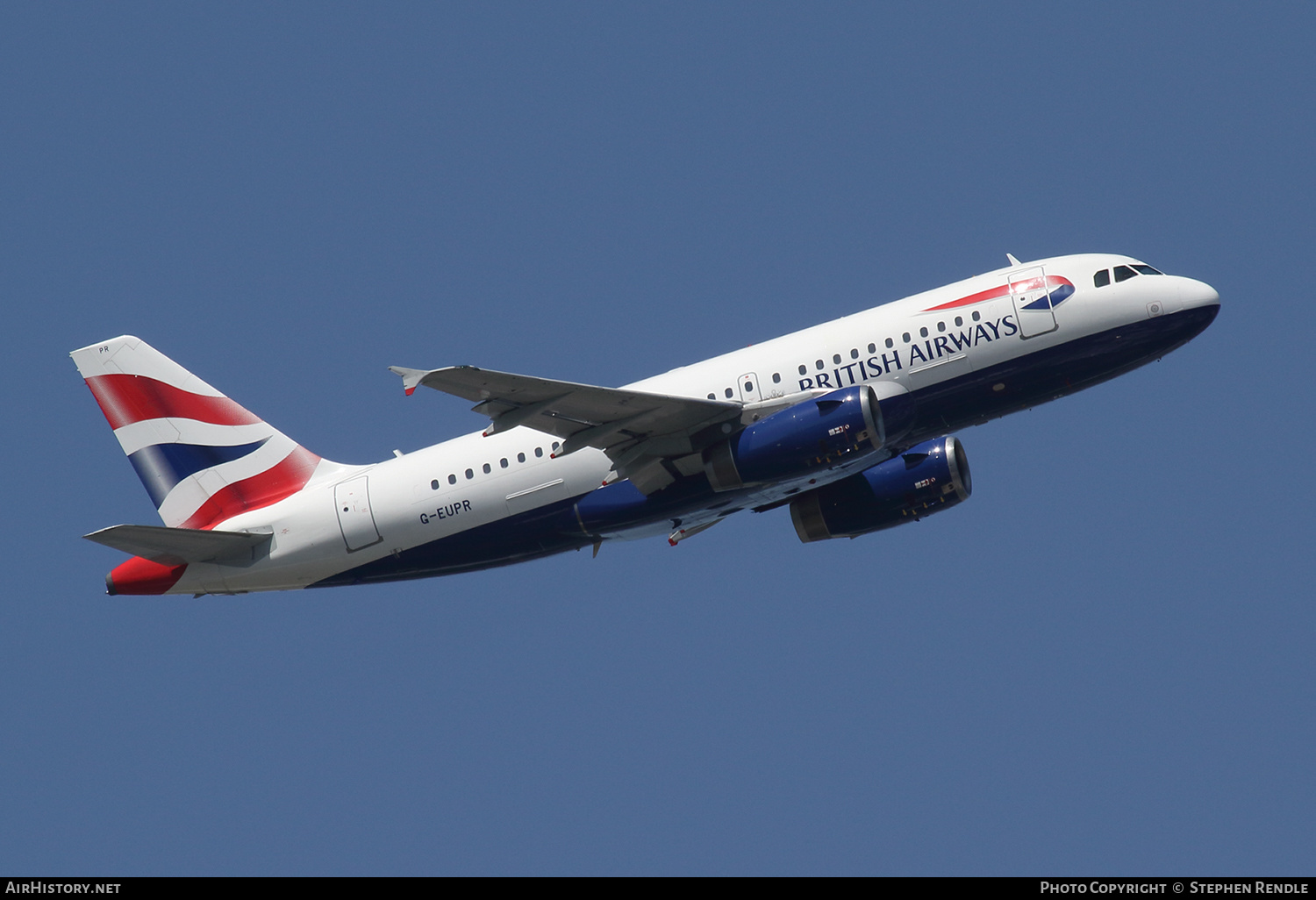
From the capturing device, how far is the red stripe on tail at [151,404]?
47000 mm

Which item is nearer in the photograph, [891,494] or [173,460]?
[891,494]

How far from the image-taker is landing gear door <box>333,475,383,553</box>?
4394 centimetres

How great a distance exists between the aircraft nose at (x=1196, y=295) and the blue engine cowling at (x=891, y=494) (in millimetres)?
7700

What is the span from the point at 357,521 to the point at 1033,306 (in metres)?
19.8

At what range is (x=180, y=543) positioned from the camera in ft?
142

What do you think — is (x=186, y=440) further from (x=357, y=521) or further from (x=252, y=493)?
(x=357, y=521)

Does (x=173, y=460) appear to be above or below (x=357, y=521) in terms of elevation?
above

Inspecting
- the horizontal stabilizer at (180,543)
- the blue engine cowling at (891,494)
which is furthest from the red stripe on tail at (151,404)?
the blue engine cowling at (891,494)

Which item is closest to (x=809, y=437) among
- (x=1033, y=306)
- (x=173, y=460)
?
(x=1033, y=306)

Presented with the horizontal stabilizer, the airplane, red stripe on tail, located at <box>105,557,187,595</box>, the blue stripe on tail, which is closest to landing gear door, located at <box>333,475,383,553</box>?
the airplane

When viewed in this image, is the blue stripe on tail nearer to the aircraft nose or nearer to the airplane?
the airplane

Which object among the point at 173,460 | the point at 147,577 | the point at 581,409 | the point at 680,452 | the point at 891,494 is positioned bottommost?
the point at 891,494

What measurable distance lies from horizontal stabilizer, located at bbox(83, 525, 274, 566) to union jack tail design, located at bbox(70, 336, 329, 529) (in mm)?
1789

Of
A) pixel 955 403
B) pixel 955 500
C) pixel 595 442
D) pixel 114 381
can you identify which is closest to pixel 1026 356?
pixel 955 403
